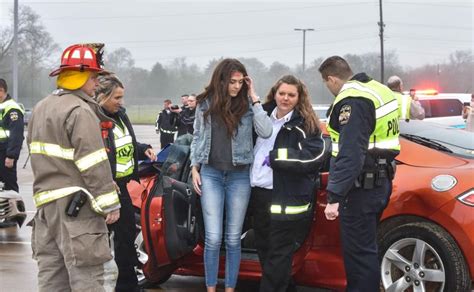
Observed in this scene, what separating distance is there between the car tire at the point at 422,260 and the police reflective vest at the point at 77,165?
2.08m

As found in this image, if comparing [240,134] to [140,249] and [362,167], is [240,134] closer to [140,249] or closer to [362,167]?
[362,167]

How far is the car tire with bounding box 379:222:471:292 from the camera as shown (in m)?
4.27

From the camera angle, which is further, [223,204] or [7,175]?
[7,175]

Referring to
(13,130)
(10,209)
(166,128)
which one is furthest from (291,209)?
(166,128)

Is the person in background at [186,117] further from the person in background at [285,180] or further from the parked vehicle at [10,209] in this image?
the person in background at [285,180]

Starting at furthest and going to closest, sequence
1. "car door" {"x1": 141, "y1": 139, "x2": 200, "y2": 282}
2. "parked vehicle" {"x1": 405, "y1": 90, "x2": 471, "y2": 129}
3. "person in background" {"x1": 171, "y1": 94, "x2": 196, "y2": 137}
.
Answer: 1. "parked vehicle" {"x1": 405, "y1": 90, "x2": 471, "y2": 129}
2. "person in background" {"x1": 171, "y1": 94, "x2": 196, "y2": 137}
3. "car door" {"x1": 141, "y1": 139, "x2": 200, "y2": 282}

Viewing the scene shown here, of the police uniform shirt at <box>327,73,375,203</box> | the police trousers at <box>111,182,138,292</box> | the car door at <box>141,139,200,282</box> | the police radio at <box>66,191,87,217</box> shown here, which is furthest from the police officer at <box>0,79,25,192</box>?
the police uniform shirt at <box>327,73,375,203</box>

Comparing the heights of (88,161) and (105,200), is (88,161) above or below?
above

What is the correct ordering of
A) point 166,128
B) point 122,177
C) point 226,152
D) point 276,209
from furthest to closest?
point 166,128, point 122,177, point 226,152, point 276,209

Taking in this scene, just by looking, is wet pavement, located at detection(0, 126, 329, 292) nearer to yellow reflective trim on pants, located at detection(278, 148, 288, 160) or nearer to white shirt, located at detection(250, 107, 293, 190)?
white shirt, located at detection(250, 107, 293, 190)

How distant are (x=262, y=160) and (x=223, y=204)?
1.34 ft

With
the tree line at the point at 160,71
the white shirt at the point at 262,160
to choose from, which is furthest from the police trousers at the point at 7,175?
the tree line at the point at 160,71

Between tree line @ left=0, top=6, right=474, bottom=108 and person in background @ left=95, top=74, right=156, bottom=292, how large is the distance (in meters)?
19.0

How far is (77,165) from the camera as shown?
3.32m
